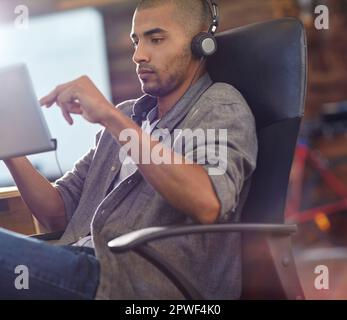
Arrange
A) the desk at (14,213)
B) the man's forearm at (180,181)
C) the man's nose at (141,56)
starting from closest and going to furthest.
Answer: the man's forearm at (180,181)
the man's nose at (141,56)
the desk at (14,213)

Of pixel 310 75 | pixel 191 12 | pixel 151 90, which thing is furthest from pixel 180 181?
pixel 310 75

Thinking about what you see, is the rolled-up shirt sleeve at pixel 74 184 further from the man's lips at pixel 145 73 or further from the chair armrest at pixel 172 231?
the chair armrest at pixel 172 231

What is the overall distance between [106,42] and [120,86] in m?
0.21

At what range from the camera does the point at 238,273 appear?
1189mm

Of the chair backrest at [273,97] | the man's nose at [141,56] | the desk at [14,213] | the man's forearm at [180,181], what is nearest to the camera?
the man's forearm at [180,181]

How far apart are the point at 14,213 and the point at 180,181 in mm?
572

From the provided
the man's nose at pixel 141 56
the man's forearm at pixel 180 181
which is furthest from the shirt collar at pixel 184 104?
the man's forearm at pixel 180 181

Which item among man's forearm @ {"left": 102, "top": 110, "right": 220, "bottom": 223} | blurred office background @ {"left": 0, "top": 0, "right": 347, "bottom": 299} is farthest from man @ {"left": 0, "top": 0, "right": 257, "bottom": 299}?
blurred office background @ {"left": 0, "top": 0, "right": 347, "bottom": 299}

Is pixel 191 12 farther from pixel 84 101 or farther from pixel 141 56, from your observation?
pixel 84 101

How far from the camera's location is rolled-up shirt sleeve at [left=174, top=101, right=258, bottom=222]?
108 cm

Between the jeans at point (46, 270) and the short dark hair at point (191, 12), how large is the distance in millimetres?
514

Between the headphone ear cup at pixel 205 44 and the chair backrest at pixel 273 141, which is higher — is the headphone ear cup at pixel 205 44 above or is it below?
above

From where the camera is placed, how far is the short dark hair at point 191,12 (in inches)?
51.2
